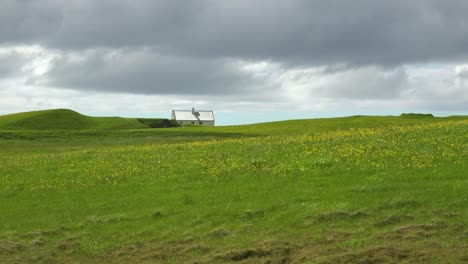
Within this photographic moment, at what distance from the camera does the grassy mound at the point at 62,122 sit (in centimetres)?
12838

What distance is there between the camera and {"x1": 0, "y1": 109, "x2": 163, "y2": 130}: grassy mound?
421 ft

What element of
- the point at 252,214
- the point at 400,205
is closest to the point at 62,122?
the point at 252,214

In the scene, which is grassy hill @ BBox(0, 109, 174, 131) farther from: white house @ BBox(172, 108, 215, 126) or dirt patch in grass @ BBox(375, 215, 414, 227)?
dirt patch in grass @ BBox(375, 215, 414, 227)

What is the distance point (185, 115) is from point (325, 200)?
590 ft

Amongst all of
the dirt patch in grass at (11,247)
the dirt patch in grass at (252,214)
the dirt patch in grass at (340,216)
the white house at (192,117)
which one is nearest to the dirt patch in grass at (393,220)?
the dirt patch in grass at (340,216)

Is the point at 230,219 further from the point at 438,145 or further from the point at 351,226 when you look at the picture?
the point at 438,145

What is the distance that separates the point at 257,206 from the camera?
18.8m

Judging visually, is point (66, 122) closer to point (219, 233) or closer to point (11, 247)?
point (11, 247)

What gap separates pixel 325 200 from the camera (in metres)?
18.6

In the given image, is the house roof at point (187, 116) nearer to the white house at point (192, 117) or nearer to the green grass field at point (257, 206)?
the white house at point (192, 117)

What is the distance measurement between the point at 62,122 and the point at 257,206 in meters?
123

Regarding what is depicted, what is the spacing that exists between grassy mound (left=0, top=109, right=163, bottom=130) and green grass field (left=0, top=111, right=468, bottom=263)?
330 feet

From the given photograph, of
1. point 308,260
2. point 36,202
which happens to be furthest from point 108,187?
point 308,260

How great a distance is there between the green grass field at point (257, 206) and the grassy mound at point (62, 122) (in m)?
101
